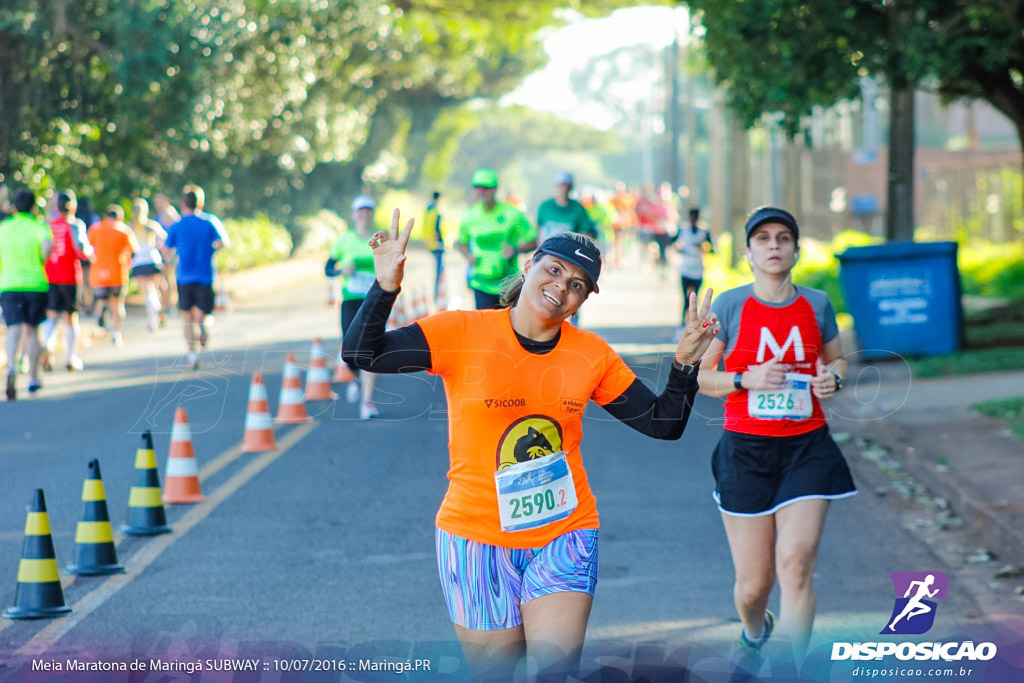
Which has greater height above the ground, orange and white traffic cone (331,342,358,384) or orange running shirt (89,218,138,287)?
orange running shirt (89,218,138,287)

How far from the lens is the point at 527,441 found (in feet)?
14.2

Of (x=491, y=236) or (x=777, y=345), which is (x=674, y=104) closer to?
(x=491, y=236)

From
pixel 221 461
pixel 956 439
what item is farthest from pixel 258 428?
pixel 956 439

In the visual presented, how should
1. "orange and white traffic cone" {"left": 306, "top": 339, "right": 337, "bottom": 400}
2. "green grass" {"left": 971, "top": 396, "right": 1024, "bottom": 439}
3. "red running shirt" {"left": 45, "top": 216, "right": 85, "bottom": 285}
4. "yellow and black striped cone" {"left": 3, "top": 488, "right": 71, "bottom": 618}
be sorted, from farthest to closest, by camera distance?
1. "red running shirt" {"left": 45, "top": 216, "right": 85, "bottom": 285}
2. "orange and white traffic cone" {"left": 306, "top": 339, "right": 337, "bottom": 400}
3. "green grass" {"left": 971, "top": 396, "right": 1024, "bottom": 439}
4. "yellow and black striped cone" {"left": 3, "top": 488, "right": 71, "bottom": 618}

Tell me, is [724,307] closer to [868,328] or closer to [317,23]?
[868,328]

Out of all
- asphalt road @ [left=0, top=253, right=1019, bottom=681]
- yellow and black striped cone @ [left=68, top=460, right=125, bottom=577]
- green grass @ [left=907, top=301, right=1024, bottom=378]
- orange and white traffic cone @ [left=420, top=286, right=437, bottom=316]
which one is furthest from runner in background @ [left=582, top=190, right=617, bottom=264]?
yellow and black striped cone @ [left=68, top=460, right=125, bottom=577]

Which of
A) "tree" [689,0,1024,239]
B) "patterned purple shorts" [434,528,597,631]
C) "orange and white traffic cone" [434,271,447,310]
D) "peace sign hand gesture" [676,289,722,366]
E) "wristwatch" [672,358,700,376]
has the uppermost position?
"tree" [689,0,1024,239]

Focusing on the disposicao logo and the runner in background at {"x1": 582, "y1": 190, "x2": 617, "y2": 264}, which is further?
the runner in background at {"x1": 582, "y1": 190, "x2": 617, "y2": 264}

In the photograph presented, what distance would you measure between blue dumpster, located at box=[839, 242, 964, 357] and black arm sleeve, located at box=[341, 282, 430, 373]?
40.3ft

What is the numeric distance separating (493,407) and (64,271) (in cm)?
1353

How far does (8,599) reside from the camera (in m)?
7.16

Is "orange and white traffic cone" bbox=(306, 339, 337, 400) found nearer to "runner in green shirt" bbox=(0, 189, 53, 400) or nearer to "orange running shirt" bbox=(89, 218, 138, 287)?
"runner in green shirt" bbox=(0, 189, 53, 400)

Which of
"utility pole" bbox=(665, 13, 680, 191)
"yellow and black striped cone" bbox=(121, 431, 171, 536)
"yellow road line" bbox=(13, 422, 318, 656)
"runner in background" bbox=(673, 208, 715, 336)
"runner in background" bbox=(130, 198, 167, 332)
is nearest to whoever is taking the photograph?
"yellow road line" bbox=(13, 422, 318, 656)

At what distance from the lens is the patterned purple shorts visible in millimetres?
4289
